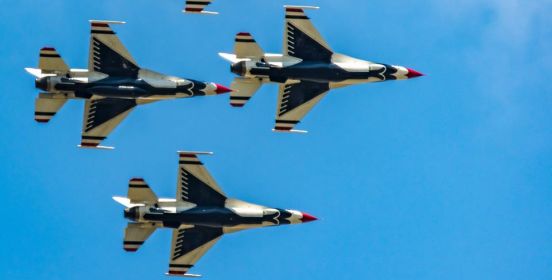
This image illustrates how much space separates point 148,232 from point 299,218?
883 centimetres

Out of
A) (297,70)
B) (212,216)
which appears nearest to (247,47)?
(297,70)

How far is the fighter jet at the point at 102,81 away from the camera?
166750 mm

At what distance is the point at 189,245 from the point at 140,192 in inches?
187

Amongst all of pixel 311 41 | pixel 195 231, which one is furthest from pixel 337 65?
pixel 195 231

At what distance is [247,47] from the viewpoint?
6594 inches

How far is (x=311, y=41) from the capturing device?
554ft

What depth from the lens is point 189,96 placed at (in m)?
168

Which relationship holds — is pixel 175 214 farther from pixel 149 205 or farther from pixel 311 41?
pixel 311 41

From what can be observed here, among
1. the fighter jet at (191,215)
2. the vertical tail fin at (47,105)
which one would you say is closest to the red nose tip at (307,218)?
the fighter jet at (191,215)

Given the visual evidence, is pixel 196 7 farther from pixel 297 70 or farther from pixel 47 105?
pixel 47 105

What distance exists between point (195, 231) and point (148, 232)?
288 cm

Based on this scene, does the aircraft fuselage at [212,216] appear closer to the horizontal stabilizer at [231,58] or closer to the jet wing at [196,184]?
the jet wing at [196,184]

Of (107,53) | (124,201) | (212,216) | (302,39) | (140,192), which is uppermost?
(302,39)

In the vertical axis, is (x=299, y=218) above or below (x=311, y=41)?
below
